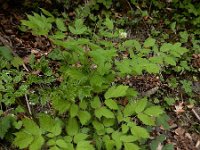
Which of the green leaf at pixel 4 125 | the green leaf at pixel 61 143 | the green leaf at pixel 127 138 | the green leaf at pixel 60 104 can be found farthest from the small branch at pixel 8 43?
the green leaf at pixel 127 138

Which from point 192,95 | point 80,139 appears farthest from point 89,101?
point 192,95

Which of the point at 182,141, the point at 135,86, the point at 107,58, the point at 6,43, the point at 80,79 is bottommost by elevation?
the point at 182,141

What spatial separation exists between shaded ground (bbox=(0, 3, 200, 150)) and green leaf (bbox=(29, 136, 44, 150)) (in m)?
1.54

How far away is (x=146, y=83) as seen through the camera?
4516mm

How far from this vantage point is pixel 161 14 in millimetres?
6074

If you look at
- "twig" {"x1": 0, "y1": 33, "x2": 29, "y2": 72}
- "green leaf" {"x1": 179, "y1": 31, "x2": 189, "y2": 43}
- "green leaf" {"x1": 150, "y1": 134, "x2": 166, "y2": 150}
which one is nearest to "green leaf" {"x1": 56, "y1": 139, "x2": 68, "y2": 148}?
"green leaf" {"x1": 150, "y1": 134, "x2": 166, "y2": 150}

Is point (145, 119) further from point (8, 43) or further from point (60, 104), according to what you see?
point (8, 43)

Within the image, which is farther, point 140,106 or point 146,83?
point 146,83

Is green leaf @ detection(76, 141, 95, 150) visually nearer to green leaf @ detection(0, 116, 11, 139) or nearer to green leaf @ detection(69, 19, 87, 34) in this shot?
green leaf @ detection(0, 116, 11, 139)

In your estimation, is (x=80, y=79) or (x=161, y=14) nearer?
(x=80, y=79)

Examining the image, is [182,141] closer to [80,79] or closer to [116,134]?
[116,134]

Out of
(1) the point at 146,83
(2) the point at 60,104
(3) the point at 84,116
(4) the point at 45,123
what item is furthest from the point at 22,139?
(1) the point at 146,83

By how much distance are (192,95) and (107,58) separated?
95.7 inches

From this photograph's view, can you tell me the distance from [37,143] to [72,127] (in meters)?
0.36
